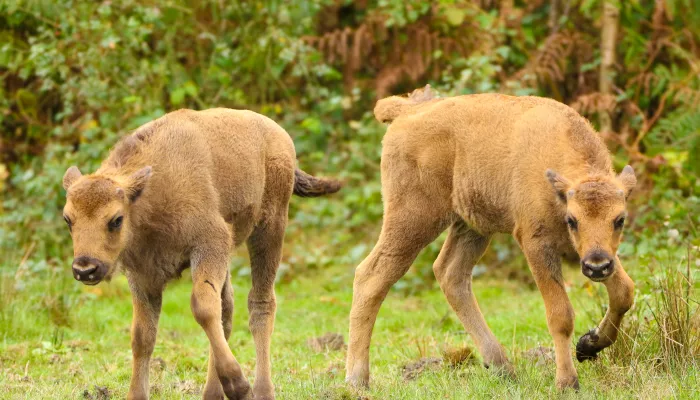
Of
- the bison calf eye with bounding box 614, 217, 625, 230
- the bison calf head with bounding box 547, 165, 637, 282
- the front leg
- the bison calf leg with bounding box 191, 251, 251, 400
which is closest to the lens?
the bison calf leg with bounding box 191, 251, 251, 400

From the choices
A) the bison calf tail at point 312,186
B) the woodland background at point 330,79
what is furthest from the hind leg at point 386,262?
the woodland background at point 330,79

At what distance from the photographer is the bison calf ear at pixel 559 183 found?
23.3 ft

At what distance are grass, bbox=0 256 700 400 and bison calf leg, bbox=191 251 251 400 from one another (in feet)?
2.08

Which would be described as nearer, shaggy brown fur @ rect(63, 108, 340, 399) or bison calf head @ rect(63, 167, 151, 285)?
bison calf head @ rect(63, 167, 151, 285)

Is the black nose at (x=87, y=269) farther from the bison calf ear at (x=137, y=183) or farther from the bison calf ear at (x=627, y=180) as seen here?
the bison calf ear at (x=627, y=180)

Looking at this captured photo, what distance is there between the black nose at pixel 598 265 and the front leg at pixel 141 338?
2.79 metres

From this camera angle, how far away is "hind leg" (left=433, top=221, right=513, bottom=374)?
8383 millimetres

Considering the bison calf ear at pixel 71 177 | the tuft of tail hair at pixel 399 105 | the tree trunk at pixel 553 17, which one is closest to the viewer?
the bison calf ear at pixel 71 177

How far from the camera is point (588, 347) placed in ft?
25.0

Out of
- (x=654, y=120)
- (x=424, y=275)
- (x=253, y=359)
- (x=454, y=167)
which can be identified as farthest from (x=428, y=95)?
(x=654, y=120)

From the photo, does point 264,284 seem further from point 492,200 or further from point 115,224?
point 492,200

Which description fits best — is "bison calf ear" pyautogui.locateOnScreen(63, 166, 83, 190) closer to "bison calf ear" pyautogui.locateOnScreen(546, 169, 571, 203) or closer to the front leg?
the front leg

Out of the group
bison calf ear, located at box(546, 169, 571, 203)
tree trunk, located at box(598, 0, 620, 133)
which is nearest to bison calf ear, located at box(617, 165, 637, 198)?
bison calf ear, located at box(546, 169, 571, 203)

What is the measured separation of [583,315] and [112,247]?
5.33 m
